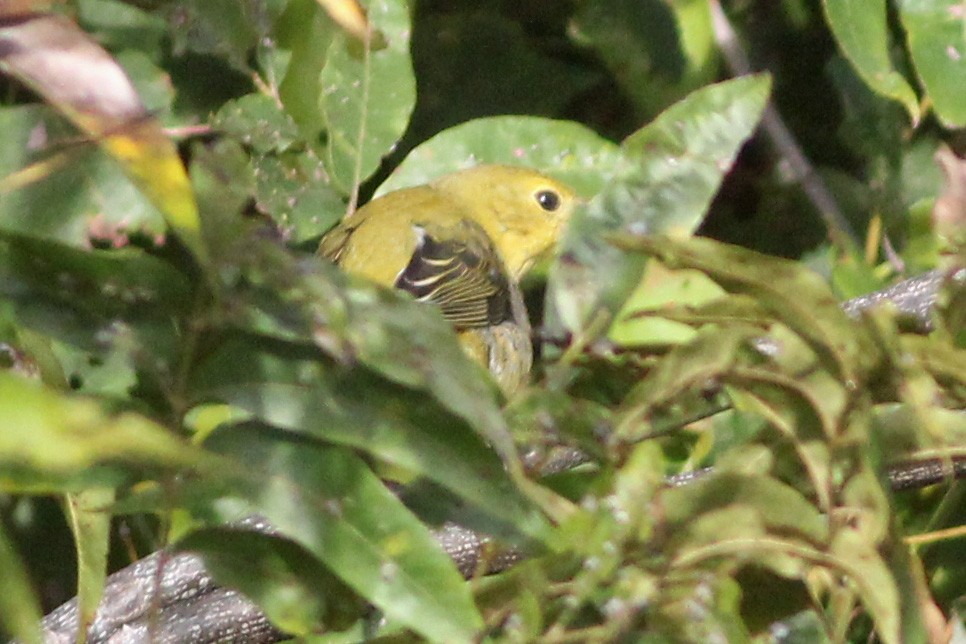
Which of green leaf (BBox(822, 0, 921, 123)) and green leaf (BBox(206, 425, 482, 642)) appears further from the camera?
green leaf (BBox(822, 0, 921, 123))

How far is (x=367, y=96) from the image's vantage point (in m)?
1.42

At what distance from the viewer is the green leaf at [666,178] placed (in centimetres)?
84

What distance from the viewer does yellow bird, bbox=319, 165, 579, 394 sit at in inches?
69.6

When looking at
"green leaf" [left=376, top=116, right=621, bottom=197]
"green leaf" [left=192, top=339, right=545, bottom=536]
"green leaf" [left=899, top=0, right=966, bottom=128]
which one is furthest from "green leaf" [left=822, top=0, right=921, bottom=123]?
"green leaf" [left=192, top=339, right=545, bottom=536]

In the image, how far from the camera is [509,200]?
2250 millimetres

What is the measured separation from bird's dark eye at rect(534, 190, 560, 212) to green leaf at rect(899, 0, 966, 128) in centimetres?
83

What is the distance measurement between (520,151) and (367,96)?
20cm

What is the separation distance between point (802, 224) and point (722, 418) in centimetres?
86

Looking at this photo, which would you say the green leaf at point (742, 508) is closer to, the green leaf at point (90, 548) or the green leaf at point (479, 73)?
the green leaf at point (90, 548)

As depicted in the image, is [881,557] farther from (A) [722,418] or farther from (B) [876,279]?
(B) [876,279]

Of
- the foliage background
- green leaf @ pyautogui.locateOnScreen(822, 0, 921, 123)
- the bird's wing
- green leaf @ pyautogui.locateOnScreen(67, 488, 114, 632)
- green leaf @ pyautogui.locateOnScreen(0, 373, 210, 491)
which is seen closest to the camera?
green leaf @ pyautogui.locateOnScreen(0, 373, 210, 491)

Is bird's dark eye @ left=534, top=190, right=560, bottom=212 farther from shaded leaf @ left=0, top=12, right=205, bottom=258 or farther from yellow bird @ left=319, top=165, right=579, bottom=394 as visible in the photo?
shaded leaf @ left=0, top=12, right=205, bottom=258

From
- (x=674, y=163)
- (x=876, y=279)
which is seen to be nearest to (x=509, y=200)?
(x=876, y=279)

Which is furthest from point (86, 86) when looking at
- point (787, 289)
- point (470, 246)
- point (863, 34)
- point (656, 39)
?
point (470, 246)
